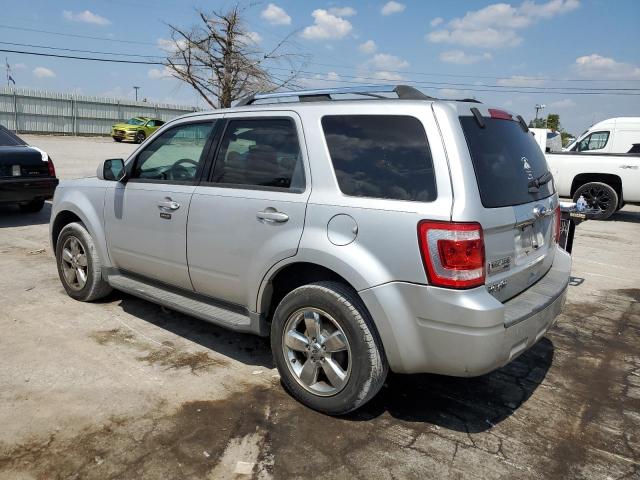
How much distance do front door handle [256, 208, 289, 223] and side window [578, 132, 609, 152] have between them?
600 inches

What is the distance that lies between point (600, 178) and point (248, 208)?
1115 centimetres

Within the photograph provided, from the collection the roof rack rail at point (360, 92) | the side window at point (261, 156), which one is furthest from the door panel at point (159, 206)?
the roof rack rail at point (360, 92)

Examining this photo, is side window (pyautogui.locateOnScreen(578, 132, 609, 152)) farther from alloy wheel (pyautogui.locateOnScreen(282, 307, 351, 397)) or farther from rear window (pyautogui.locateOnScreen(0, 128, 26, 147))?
alloy wheel (pyautogui.locateOnScreen(282, 307, 351, 397))

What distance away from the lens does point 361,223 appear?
2891 millimetres

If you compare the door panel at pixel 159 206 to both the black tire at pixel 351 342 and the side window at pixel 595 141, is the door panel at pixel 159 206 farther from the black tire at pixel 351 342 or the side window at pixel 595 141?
the side window at pixel 595 141

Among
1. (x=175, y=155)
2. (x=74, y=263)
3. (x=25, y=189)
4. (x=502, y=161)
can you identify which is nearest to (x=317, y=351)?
(x=502, y=161)

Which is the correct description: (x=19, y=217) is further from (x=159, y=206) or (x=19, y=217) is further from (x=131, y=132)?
(x=131, y=132)

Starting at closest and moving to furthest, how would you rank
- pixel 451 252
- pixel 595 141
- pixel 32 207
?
pixel 451 252, pixel 32 207, pixel 595 141

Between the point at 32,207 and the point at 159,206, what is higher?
the point at 159,206

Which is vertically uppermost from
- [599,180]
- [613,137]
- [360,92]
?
[613,137]

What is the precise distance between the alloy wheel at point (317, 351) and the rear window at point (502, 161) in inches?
44.7

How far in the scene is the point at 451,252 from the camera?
2.65m

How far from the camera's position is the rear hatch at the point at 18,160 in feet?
28.1

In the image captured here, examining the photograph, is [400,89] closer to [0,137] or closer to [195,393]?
[195,393]
